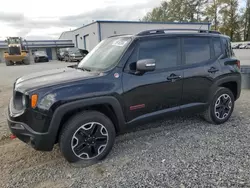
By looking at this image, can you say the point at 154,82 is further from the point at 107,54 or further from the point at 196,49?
the point at 196,49

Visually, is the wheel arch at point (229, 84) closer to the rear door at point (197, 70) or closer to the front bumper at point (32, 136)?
the rear door at point (197, 70)

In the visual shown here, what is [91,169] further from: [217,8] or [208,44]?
[217,8]

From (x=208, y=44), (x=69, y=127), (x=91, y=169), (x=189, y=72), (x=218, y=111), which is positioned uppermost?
(x=208, y=44)

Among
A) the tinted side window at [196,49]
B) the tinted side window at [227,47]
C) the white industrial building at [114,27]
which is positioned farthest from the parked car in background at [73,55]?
the tinted side window at [196,49]

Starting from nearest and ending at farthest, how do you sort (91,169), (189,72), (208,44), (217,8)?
(91,169)
(189,72)
(208,44)
(217,8)

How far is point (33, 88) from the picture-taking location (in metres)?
2.74

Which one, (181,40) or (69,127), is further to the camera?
(181,40)

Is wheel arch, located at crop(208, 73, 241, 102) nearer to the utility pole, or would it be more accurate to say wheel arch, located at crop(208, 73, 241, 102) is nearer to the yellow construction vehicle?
the yellow construction vehicle

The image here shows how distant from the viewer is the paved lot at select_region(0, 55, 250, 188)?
2639 millimetres

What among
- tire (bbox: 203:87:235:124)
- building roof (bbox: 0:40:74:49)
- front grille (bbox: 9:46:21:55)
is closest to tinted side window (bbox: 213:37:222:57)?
tire (bbox: 203:87:235:124)

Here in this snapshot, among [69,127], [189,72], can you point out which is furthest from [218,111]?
[69,127]

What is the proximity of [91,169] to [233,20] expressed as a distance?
61.1 m

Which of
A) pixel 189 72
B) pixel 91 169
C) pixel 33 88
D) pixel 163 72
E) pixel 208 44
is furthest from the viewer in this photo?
pixel 208 44

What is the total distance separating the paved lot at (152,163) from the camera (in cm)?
264
